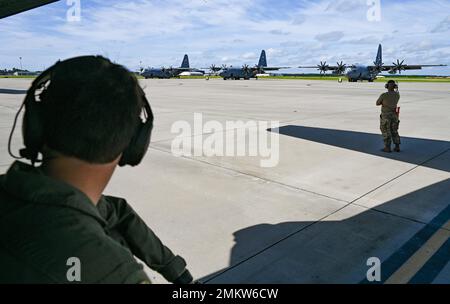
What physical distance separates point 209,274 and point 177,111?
477 inches

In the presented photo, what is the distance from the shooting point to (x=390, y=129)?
26.6 feet

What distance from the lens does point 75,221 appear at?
965mm

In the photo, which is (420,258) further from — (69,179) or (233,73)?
(233,73)

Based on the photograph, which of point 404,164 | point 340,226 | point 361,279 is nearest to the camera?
point 361,279

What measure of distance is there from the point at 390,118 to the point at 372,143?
994 mm

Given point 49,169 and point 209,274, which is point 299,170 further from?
point 49,169

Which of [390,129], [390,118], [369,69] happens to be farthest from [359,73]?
[390,129]

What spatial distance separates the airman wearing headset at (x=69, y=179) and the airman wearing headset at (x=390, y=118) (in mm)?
8057

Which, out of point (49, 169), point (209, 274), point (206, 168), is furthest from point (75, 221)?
point (206, 168)

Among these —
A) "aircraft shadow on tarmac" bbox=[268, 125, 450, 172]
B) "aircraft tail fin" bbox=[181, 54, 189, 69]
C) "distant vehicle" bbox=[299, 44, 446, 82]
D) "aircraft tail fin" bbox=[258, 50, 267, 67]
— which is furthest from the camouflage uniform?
"aircraft tail fin" bbox=[181, 54, 189, 69]

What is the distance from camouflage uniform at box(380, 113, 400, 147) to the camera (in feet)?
26.5

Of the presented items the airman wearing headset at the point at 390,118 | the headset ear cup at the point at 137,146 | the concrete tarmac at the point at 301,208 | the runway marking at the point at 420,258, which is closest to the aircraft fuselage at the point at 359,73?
the concrete tarmac at the point at 301,208

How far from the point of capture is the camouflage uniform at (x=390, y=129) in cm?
807

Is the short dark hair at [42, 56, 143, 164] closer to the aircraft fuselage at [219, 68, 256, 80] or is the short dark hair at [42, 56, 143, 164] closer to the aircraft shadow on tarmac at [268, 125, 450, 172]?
the aircraft shadow on tarmac at [268, 125, 450, 172]
